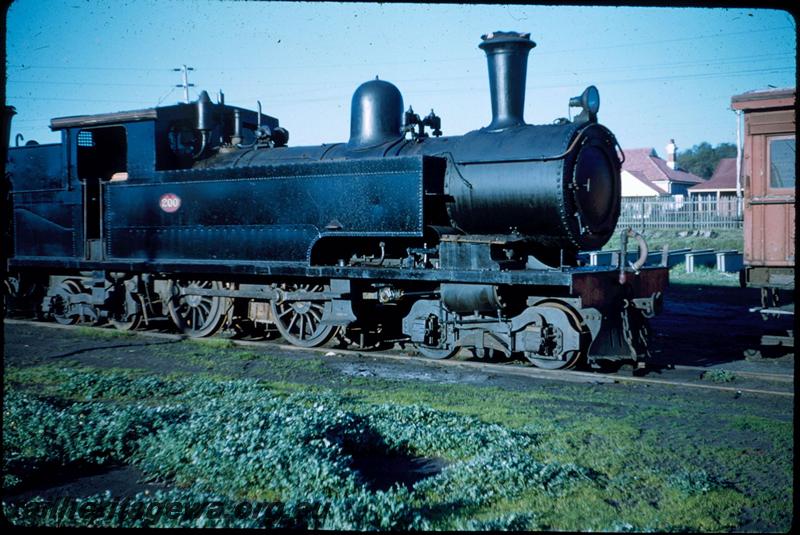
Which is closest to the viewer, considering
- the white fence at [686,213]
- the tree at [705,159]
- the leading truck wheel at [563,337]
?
the leading truck wheel at [563,337]

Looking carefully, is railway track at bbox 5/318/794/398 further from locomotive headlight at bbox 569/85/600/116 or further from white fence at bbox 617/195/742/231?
white fence at bbox 617/195/742/231

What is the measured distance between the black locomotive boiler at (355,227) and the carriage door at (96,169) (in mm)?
25

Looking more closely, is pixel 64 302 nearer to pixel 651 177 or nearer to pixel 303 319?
pixel 303 319

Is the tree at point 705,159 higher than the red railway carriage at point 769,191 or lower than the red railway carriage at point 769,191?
higher

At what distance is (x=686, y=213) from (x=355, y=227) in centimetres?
2643

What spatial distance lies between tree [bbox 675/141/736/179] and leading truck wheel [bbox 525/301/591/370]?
8410 centimetres

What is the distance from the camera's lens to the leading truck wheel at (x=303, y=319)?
9648 millimetres

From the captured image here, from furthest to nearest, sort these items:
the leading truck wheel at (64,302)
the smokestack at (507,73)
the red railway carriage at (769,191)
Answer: the leading truck wheel at (64,302) < the red railway carriage at (769,191) < the smokestack at (507,73)

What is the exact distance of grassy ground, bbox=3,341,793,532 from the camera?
392cm

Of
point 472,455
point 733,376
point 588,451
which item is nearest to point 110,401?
point 472,455

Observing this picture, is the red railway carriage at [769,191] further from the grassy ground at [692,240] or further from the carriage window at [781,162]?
the grassy ground at [692,240]

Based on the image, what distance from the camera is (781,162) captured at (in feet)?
31.9

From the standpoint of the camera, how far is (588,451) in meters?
4.96

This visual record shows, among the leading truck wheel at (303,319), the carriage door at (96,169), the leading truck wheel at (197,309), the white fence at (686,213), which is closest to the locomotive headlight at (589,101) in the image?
the leading truck wheel at (303,319)
